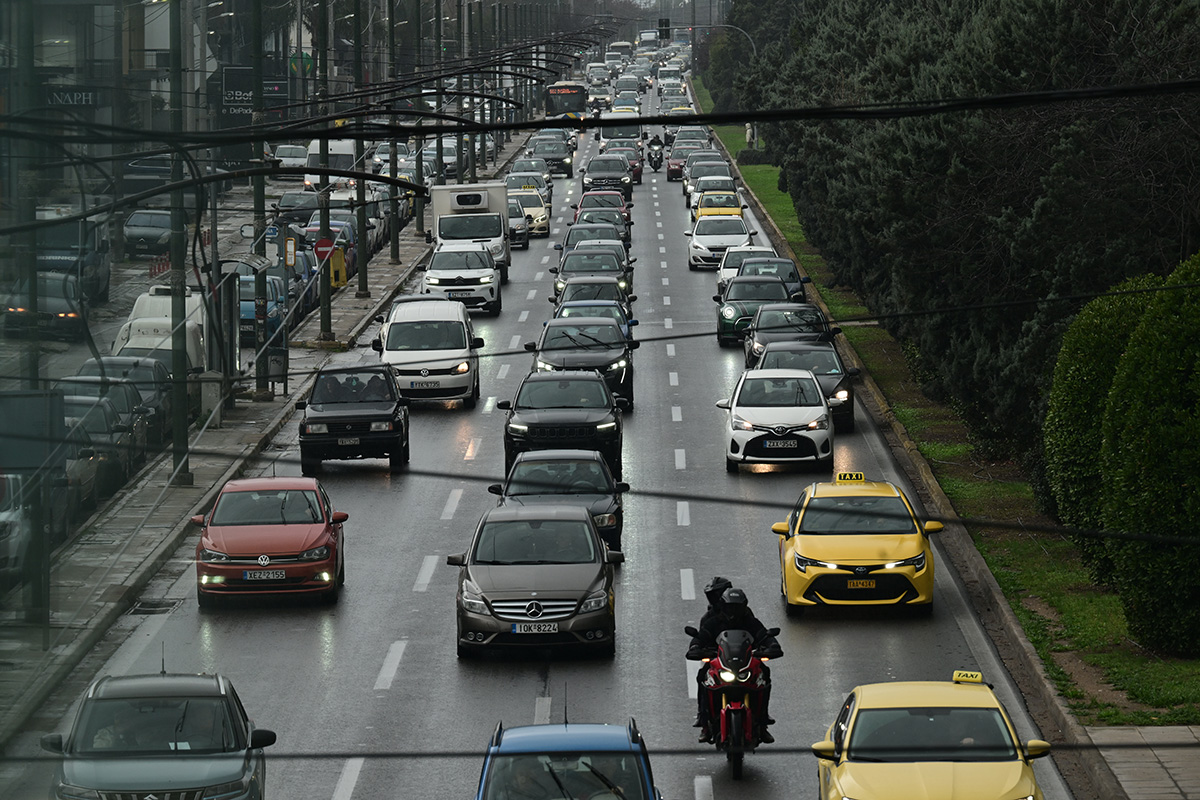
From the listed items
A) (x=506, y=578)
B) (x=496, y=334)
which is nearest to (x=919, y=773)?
(x=506, y=578)

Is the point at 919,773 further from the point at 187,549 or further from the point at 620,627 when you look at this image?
the point at 187,549

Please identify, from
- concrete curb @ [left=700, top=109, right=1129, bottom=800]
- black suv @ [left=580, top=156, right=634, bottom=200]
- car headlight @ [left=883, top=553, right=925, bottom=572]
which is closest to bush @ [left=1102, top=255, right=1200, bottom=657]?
concrete curb @ [left=700, top=109, right=1129, bottom=800]

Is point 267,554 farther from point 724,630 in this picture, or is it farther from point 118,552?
point 724,630

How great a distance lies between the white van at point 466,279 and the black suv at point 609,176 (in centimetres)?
2974

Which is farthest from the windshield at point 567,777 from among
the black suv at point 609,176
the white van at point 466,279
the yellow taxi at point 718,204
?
the black suv at point 609,176

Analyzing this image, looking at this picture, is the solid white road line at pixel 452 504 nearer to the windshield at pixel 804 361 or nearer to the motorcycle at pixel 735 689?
the windshield at pixel 804 361

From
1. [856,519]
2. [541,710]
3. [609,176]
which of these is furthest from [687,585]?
[609,176]

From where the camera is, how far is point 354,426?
30.2 m

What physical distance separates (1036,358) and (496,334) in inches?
759

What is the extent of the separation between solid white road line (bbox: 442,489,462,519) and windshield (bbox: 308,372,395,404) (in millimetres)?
2502

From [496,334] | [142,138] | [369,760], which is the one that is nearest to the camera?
[142,138]

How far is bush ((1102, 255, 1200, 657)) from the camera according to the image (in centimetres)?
1831

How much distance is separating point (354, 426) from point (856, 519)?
1080 cm

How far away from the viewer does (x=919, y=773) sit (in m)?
13.5
